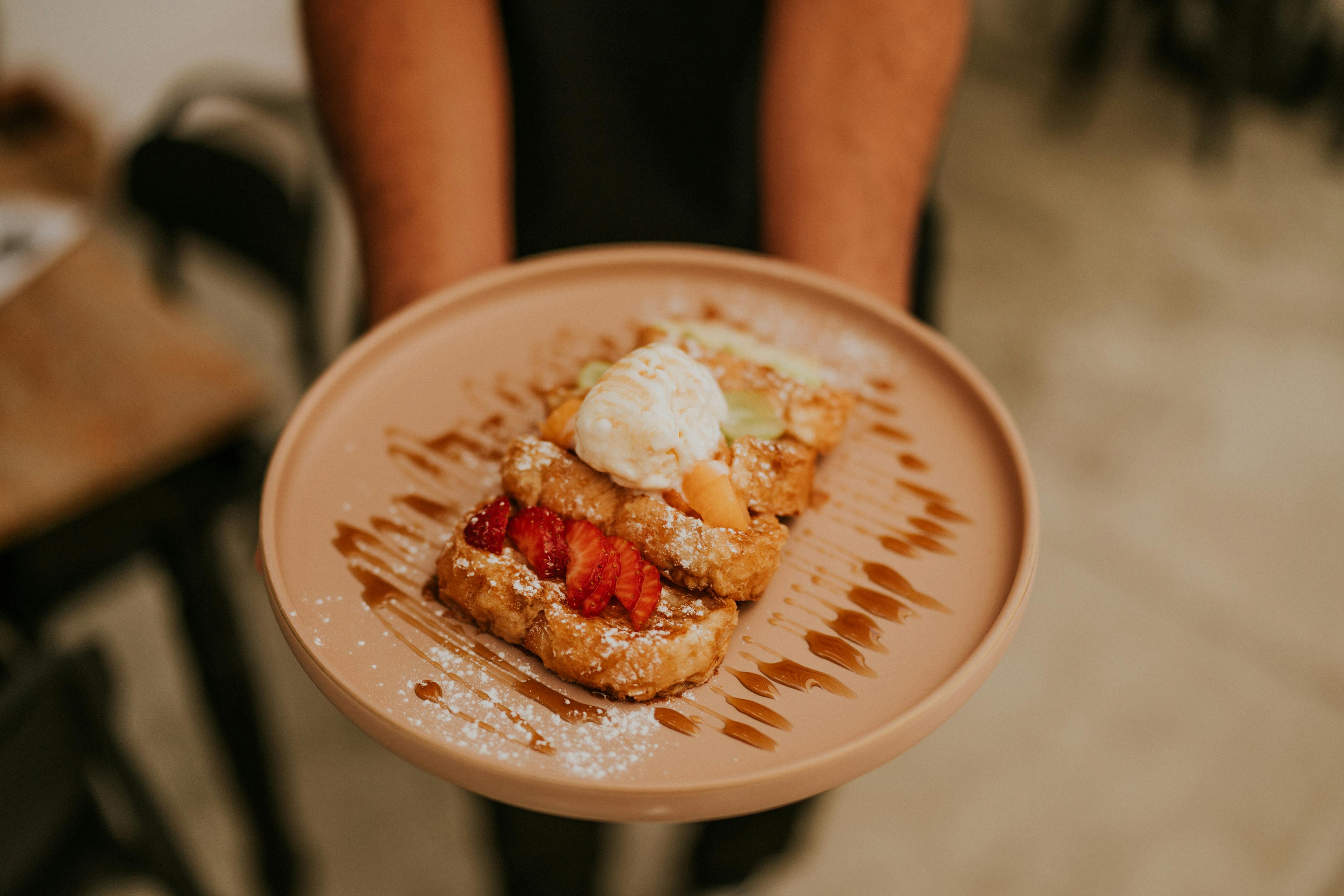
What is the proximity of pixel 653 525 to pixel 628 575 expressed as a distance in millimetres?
68

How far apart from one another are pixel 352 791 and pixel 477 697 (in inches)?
71.7

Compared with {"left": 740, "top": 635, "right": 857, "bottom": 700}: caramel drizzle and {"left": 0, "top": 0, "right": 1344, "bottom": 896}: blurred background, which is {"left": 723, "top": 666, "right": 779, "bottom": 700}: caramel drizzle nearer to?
{"left": 740, "top": 635, "right": 857, "bottom": 700}: caramel drizzle

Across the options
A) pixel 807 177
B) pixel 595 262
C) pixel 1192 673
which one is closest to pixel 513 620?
pixel 595 262

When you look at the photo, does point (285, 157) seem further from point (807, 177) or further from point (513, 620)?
point (513, 620)

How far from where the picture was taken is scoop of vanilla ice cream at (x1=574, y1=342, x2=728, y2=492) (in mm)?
1027

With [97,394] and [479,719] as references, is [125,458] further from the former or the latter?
[479,719]

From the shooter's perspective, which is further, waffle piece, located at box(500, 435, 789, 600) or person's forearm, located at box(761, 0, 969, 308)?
person's forearm, located at box(761, 0, 969, 308)

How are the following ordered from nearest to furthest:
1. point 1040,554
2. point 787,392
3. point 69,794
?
point 787,392
point 69,794
point 1040,554

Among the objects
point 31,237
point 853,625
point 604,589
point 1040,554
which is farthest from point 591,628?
point 1040,554

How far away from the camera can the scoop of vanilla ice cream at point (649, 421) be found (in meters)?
1.03

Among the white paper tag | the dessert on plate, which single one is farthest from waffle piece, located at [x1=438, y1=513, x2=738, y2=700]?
the white paper tag

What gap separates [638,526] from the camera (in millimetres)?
1055

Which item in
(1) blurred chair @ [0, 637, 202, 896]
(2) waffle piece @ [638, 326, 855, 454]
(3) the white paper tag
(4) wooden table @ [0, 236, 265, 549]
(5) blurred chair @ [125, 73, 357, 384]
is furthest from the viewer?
(5) blurred chair @ [125, 73, 357, 384]

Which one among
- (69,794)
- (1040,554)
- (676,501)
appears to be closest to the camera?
(676,501)
